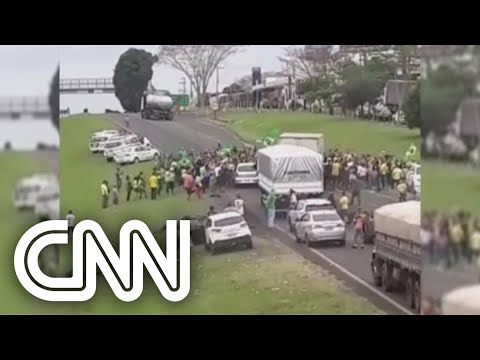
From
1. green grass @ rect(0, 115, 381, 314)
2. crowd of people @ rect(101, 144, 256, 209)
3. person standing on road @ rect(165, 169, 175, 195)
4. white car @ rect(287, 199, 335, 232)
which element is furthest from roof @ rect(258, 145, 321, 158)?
person standing on road @ rect(165, 169, 175, 195)

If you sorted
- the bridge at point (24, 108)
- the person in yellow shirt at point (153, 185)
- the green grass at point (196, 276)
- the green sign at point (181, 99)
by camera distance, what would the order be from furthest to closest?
the green sign at point (181, 99) < the person in yellow shirt at point (153, 185) < the green grass at point (196, 276) < the bridge at point (24, 108)

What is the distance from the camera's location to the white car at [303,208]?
9078mm

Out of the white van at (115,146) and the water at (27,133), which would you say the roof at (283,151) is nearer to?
the white van at (115,146)

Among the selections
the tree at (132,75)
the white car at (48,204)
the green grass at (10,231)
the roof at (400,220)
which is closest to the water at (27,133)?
the green grass at (10,231)

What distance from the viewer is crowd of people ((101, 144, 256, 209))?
29.6 feet

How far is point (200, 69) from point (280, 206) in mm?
1312

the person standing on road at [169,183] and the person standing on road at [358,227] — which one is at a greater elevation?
the person standing on road at [169,183]

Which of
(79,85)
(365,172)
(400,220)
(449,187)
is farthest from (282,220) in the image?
(79,85)

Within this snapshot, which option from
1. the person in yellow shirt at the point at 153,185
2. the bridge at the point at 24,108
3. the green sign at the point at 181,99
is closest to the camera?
the bridge at the point at 24,108

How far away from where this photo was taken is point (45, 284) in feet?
29.1

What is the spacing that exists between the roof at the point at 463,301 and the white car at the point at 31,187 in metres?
3.35

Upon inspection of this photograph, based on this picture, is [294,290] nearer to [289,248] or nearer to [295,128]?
[289,248]

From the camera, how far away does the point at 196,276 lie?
8961mm
